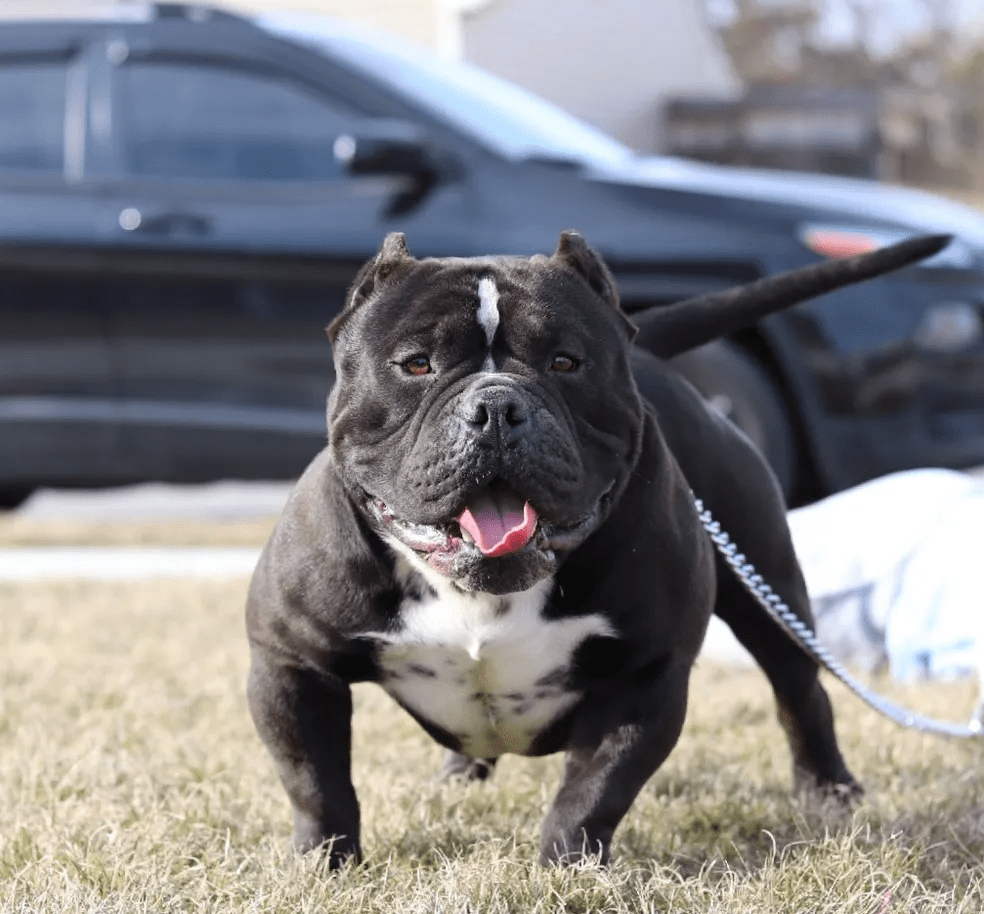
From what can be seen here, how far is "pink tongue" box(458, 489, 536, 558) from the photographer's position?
2342 mm

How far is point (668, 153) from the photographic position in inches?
962

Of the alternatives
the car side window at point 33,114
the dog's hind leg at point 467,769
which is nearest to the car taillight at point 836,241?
the dog's hind leg at point 467,769

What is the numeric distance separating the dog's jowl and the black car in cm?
277

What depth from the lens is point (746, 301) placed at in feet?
10.4

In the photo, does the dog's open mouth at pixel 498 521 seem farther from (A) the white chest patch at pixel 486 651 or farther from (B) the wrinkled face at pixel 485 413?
(A) the white chest patch at pixel 486 651

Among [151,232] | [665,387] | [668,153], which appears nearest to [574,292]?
[665,387]

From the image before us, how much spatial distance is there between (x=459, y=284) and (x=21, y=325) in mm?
3606

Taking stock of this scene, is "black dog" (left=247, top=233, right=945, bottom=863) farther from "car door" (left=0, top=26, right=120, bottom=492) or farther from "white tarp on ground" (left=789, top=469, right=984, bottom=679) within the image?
"car door" (left=0, top=26, right=120, bottom=492)

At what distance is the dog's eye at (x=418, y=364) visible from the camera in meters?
2.49

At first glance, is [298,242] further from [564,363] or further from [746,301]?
[564,363]

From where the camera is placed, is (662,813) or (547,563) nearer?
(547,563)

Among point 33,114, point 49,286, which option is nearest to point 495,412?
point 49,286

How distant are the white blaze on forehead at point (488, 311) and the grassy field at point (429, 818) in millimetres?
830

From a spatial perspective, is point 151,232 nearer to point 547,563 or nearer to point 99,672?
point 99,672
